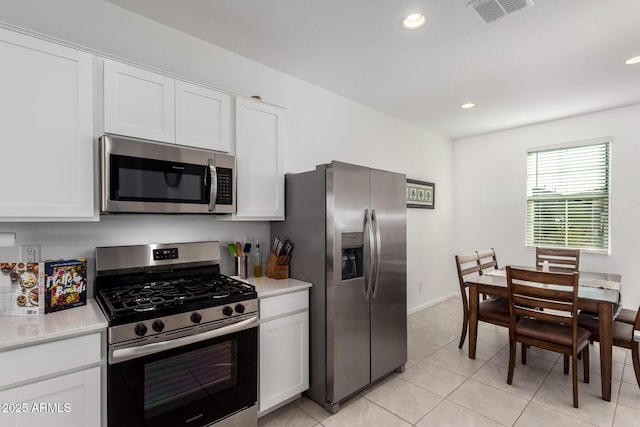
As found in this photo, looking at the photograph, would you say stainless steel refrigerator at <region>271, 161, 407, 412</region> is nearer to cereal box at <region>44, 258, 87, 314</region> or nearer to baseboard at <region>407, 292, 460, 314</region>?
cereal box at <region>44, 258, 87, 314</region>

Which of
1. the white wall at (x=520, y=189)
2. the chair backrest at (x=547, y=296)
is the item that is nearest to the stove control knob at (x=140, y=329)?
the chair backrest at (x=547, y=296)

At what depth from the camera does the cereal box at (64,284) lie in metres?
1.64

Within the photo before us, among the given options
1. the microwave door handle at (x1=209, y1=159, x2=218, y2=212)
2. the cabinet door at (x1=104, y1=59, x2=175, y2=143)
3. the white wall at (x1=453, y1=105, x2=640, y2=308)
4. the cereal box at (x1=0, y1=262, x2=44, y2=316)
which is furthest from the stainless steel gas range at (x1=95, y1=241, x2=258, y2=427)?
the white wall at (x1=453, y1=105, x2=640, y2=308)

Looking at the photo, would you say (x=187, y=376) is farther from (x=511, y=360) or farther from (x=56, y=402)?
(x=511, y=360)

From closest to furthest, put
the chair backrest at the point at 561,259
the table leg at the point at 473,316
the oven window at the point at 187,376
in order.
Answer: the oven window at the point at 187,376
the table leg at the point at 473,316
the chair backrest at the point at 561,259

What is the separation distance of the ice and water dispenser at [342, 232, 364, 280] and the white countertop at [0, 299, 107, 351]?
1.51m

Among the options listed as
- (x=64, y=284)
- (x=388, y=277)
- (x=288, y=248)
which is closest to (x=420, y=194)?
(x=388, y=277)

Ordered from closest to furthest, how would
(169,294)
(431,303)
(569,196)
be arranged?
(169,294)
(569,196)
(431,303)

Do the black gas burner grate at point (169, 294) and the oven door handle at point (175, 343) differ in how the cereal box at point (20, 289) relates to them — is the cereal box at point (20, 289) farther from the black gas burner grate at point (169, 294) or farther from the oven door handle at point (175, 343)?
the oven door handle at point (175, 343)

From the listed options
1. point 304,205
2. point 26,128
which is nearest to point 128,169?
point 26,128

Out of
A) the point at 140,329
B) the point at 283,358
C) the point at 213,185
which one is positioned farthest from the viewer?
the point at 283,358

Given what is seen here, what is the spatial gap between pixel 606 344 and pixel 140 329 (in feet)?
10.2

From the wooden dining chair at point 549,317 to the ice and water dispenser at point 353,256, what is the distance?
3.81 ft

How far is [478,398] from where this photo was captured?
242 centimetres
